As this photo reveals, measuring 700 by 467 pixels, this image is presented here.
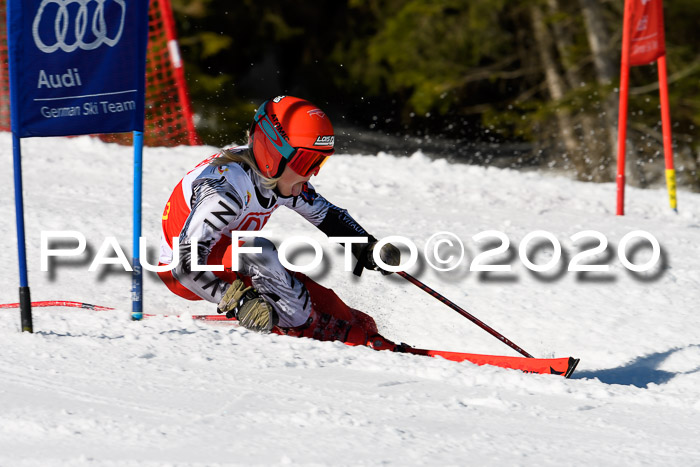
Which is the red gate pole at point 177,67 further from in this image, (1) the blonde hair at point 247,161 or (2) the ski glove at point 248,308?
(2) the ski glove at point 248,308

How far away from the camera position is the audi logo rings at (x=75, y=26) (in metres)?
3.41

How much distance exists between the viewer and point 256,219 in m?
4.18

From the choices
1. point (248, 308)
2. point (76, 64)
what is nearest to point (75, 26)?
point (76, 64)

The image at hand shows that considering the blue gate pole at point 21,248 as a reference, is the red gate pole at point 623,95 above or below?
above

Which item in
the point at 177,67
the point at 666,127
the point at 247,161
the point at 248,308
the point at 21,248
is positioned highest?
the point at 177,67

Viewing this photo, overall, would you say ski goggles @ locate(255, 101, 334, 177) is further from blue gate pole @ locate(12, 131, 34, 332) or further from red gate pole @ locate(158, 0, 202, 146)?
red gate pole @ locate(158, 0, 202, 146)

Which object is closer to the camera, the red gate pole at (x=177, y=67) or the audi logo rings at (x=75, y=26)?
the audi logo rings at (x=75, y=26)

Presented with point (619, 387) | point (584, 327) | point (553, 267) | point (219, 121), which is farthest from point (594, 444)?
point (219, 121)

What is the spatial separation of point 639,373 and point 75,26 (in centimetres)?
324

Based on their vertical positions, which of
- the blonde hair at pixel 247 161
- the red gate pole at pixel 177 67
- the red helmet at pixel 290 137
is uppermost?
the red gate pole at pixel 177 67

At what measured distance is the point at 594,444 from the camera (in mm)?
2717

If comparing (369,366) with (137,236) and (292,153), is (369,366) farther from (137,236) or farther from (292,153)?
(137,236)

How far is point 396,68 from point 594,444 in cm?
1331

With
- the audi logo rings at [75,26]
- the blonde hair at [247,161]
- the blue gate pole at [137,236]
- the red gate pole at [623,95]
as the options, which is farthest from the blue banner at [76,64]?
the red gate pole at [623,95]
